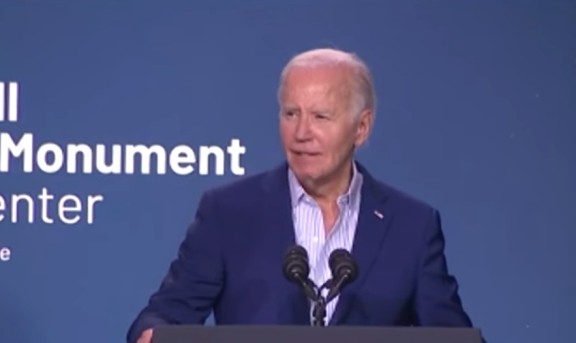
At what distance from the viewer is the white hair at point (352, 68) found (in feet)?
7.86

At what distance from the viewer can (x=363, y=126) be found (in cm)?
251

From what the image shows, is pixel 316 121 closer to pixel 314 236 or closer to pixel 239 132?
pixel 314 236

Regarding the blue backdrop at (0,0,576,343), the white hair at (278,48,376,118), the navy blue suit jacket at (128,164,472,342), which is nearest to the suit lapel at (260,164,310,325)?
the navy blue suit jacket at (128,164,472,342)

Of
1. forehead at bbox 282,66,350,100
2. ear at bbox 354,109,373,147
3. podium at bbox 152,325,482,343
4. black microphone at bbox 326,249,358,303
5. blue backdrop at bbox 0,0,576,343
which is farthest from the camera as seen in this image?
blue backdrop at bbox 0,0,576,343

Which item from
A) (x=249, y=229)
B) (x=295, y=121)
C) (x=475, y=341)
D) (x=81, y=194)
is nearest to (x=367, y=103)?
(x=295, y=121)

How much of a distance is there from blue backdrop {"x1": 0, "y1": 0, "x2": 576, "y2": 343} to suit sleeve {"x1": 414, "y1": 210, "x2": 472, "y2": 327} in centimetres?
103

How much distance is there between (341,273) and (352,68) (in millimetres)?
577

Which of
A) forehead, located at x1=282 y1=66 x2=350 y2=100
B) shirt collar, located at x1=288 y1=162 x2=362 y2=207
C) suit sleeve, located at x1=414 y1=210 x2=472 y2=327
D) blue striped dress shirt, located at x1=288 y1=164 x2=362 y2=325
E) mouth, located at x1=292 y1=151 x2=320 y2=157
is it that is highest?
forehead, located at x1=282 y1=66 x2=350 y2=100

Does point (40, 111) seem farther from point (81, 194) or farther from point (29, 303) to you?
point (29, 303)

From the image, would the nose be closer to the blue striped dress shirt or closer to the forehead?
the forehead

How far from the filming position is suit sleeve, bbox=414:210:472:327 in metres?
2.42

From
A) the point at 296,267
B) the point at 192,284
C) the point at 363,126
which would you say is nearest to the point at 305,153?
the point at 363,126

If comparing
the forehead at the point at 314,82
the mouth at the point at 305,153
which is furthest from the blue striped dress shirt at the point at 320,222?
the forehead at the point at 314,82

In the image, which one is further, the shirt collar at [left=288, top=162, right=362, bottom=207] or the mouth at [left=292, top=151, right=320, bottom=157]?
the shirt collar at [left=288, top=162, right=362, bottom=207]
